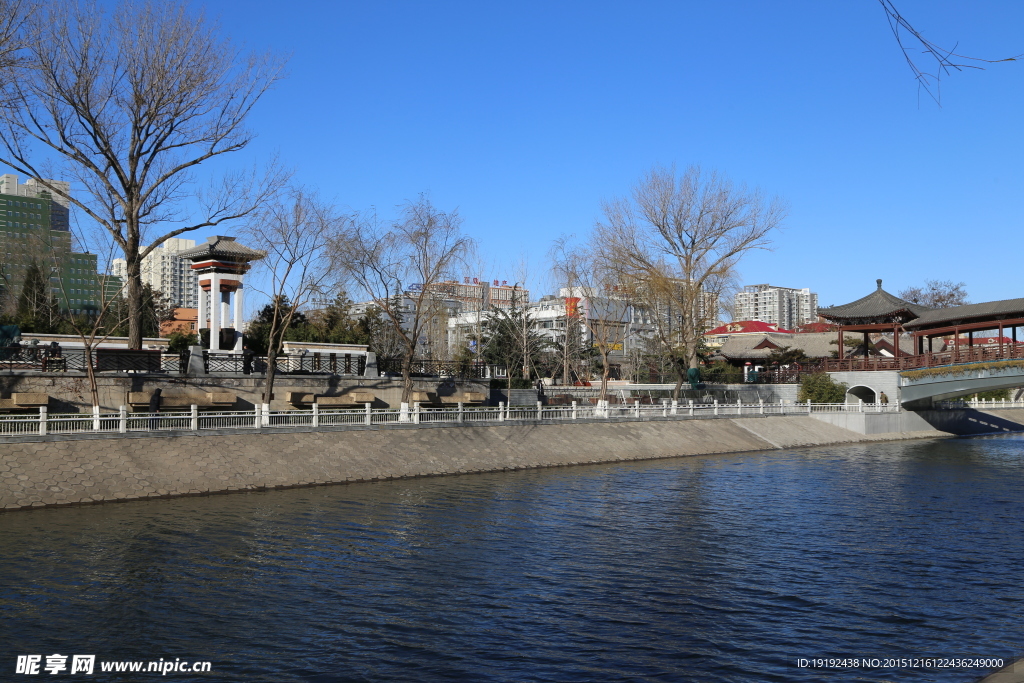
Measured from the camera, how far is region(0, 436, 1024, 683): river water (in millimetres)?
10820

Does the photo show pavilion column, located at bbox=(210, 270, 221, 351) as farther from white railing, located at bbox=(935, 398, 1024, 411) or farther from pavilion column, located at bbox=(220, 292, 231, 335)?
white railing, located at bbox=(935, 398, 1024, 411)

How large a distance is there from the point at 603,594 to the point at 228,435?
52.8 feet

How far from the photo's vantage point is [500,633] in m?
11.8

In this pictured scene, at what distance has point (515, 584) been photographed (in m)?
14.4

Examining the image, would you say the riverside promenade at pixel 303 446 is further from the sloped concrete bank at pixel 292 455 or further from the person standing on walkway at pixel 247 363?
the person standing on walkway at pixel 247 363

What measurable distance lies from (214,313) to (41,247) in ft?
105

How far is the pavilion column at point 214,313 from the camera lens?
37.3 m

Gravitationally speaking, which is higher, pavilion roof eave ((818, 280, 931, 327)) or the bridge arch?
pavilion roof eave ((818, 280, 931, 327))

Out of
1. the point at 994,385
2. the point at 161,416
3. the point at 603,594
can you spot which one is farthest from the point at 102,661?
the point at 994,385

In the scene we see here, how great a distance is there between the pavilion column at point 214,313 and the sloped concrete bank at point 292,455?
11.7 meters

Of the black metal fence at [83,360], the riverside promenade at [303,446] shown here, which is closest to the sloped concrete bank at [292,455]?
the riverside promenade at [303,446]

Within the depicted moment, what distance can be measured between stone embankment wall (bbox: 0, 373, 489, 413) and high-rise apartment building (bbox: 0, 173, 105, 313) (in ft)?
105

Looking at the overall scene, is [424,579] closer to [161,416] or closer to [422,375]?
[161,416]

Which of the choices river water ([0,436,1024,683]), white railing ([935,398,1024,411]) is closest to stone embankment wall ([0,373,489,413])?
river water ([0,436,1024,683])
